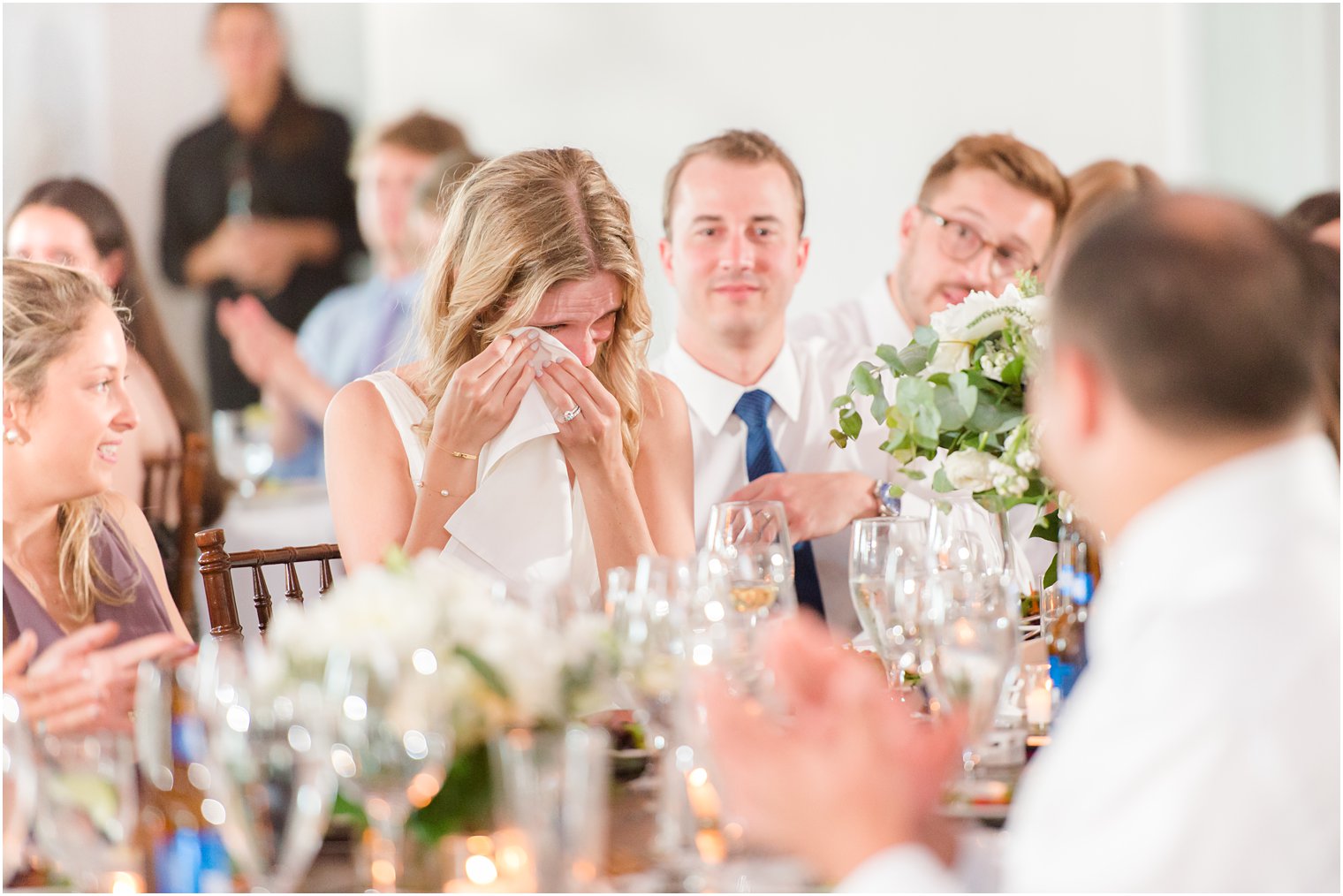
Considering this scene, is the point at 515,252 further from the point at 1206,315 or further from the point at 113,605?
the point at 1206,315

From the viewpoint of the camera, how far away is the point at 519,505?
245cm

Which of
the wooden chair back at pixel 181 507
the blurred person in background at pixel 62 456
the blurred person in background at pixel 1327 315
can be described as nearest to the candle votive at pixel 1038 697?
the blurred person in background at pixel 1327 315

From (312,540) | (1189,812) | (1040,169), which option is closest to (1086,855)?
(1189,812)

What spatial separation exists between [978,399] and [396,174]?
3.12 m

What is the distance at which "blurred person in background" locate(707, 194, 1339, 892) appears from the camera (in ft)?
2.51

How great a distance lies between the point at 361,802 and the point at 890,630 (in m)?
0.71

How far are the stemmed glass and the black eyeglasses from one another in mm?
2169

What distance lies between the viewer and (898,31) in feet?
14.5

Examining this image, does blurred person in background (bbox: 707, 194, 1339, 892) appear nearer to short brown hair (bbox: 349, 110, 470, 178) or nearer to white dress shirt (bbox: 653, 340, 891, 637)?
white dress shirt (bbox: 653, 340, 891, 637)

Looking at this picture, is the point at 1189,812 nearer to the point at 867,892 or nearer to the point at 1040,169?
the point at 867,892

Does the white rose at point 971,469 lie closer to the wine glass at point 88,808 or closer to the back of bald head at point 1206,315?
the back of bald head at point 1206,315

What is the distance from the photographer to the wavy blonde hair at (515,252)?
7.82 ft

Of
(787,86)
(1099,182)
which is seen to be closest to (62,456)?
(787,86)

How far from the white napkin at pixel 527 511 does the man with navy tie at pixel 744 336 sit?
736 millimetres
